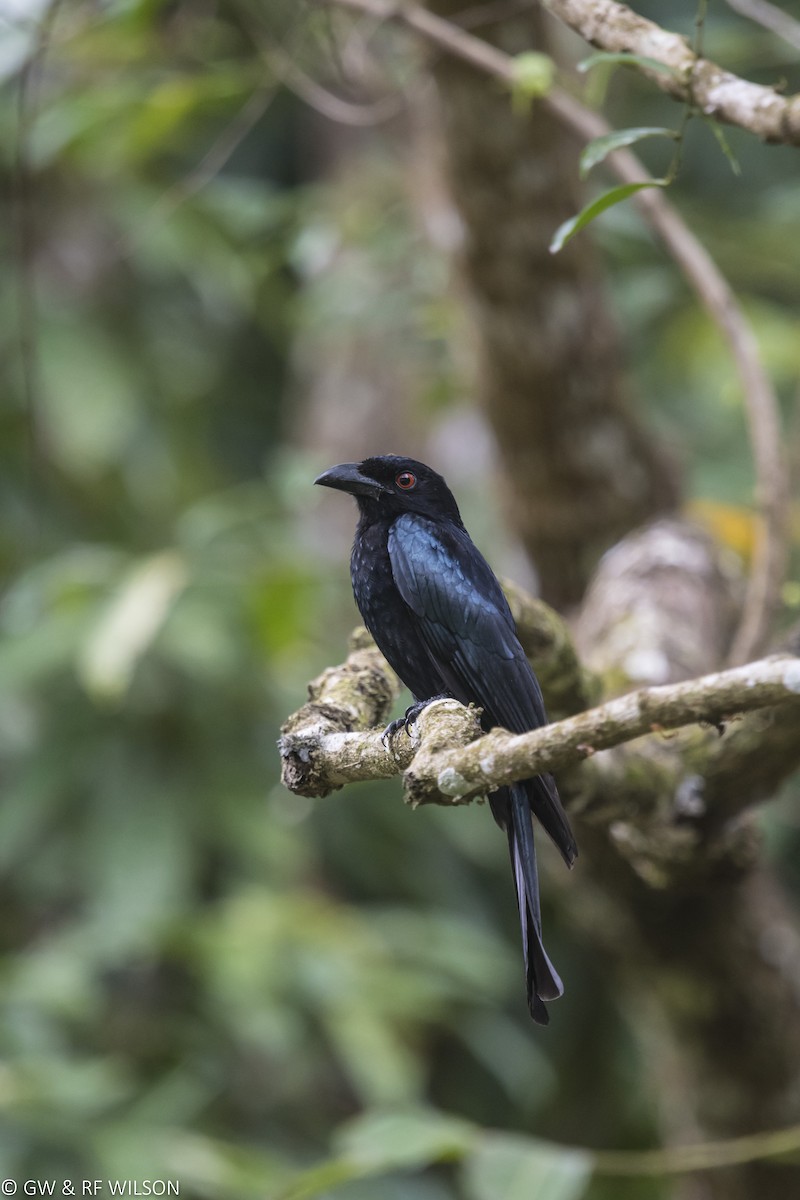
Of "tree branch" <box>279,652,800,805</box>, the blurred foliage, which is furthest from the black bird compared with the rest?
the blurred foliage

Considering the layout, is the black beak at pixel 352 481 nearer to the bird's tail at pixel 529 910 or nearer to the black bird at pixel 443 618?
the black bird at pixel 443 618

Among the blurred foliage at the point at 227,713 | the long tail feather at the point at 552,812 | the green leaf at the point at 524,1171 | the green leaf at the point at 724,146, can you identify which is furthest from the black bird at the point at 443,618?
the green leaf at the point at 524,1171

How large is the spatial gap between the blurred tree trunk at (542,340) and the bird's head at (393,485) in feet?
5.53

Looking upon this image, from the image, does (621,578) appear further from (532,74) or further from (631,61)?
(631,61)

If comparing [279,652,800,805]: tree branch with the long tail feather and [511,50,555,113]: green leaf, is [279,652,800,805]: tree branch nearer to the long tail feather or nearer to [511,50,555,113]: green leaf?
the long tail feather

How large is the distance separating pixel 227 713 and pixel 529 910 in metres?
3.59

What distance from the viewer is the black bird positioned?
2.26 metres

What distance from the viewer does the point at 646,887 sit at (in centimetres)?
350

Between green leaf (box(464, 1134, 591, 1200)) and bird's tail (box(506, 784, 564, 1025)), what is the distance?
1.12 meters

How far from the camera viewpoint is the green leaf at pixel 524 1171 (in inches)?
118

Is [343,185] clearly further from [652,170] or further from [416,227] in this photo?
[652,170]

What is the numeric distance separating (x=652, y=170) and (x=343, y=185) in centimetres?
171

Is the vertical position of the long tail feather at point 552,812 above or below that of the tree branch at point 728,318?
below

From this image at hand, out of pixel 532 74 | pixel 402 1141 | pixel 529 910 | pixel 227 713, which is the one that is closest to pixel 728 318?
pixel 532 74
